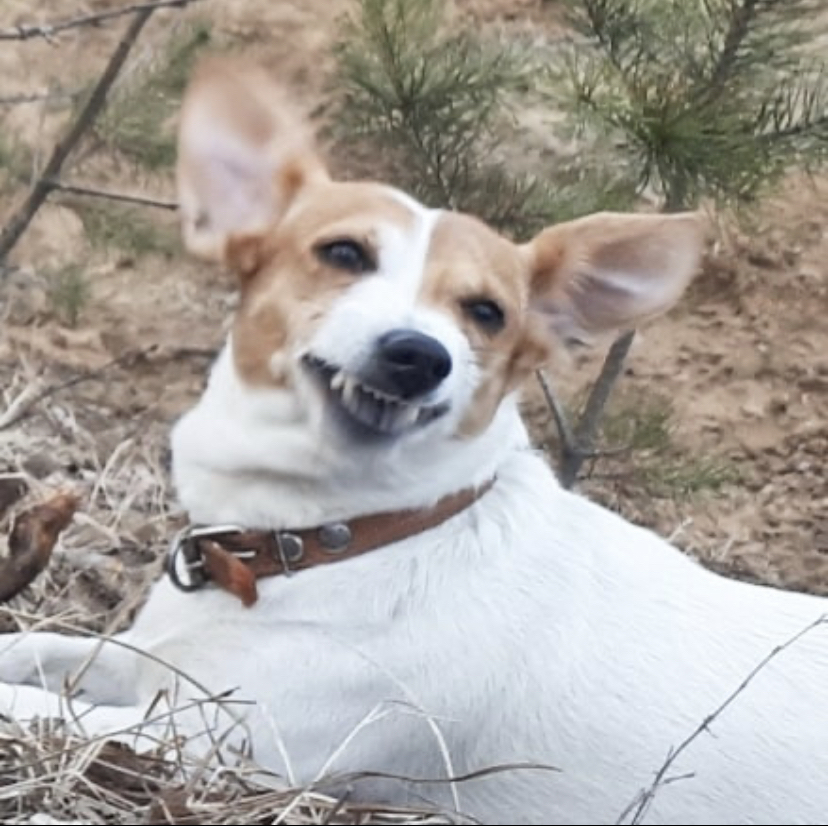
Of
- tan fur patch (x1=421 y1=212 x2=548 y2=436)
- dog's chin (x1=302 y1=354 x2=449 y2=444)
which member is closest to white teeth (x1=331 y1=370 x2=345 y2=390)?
dog's chin (x1=302 y1=354 x2=449 y2=444)

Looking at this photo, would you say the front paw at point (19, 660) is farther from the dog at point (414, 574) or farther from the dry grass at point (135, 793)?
the dry grass at point (135, 793)

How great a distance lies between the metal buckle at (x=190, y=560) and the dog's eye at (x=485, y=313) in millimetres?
515

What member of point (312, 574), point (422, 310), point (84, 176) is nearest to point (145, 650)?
point (312, 574)

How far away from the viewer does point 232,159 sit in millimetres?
3891

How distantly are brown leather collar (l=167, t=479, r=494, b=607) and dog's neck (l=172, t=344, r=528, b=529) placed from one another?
0.02 meters

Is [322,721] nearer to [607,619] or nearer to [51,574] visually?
[607,619]

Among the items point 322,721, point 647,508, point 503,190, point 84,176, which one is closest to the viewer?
point 322,721

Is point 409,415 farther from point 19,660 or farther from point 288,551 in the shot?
point 19,660

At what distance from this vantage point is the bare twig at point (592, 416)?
507 cm

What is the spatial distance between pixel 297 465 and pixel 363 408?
18 centimetres

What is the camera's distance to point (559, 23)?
6.98m

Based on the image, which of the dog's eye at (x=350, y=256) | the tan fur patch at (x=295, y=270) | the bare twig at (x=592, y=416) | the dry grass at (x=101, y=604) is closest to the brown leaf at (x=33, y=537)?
the dry grass at (x=101, y=604)

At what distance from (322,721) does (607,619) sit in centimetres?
54

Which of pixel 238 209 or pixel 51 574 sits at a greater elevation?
pixel 238 209
